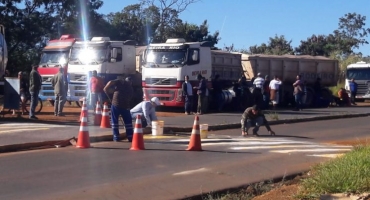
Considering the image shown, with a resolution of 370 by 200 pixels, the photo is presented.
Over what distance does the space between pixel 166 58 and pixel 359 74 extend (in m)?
19.9

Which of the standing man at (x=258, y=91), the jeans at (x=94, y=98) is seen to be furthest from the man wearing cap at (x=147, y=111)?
the standing man at (x=258, y=91)

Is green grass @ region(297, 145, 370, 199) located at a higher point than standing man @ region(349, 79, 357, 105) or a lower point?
lower

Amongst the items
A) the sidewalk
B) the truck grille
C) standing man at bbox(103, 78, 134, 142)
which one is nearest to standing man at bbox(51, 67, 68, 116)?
the sidewalk

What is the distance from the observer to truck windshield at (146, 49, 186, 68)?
2748cm

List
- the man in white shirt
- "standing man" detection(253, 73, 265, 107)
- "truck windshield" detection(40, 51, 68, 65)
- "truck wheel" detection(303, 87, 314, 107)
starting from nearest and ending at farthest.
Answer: "truck windshield" detection(40, 51, 68, 65) < "standing man" detection(253, 73, 265, 107) < the man in white shirt < "truck wheel" detection(303, 87, 314, 107)

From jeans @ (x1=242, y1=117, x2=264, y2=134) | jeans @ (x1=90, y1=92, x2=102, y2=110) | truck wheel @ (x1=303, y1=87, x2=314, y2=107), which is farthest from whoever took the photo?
truck wheel @ (x1=303, y1=87, x2=314, y2=107)

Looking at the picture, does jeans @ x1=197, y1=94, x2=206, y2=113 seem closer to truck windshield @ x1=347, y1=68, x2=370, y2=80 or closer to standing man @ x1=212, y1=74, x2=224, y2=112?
standing man @ x1=212, y1=74, x2=224, y2=112

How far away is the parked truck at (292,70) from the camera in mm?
33000

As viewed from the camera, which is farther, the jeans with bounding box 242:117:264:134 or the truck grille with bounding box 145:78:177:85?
the truck grille with bounding box 145:78:177:85

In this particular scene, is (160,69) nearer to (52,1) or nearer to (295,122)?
(295,122)

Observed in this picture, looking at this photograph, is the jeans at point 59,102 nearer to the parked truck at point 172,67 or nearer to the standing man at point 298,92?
the parked truck at point 172,67

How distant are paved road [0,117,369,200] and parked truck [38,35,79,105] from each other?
1282cm

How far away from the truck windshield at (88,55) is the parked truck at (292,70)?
813 centimetres

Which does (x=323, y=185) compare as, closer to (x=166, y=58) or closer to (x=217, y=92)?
(x=166, y=58)
